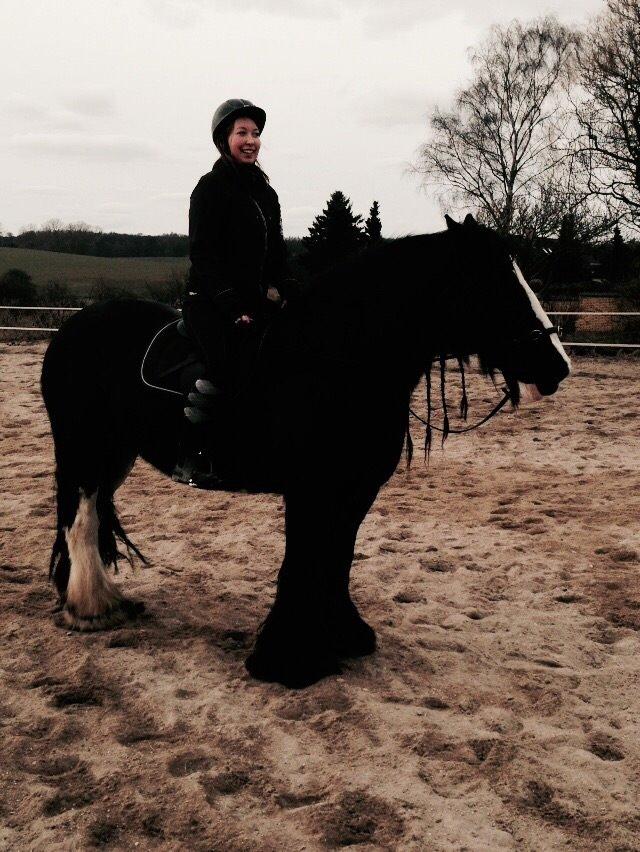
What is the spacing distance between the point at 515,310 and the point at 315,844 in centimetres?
204

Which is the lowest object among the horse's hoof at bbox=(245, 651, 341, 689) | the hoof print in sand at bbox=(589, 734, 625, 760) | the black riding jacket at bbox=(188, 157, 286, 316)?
the hoof print in sand at bbox=(589, 734, 625, 760)

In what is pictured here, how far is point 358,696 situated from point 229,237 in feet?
6.83

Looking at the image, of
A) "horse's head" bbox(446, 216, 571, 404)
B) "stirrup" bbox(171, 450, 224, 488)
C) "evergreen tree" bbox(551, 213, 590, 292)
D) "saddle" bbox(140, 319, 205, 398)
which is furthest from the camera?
"evergreen tree" bbox(551, 213, 590, 292)

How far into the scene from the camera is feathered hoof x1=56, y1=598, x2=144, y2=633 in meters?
3.79

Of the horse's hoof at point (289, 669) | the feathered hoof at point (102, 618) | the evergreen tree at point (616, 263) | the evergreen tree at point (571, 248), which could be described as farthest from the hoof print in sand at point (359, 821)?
the evergreen tree at point (616, 263)

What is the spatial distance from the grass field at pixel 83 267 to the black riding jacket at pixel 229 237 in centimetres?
2476

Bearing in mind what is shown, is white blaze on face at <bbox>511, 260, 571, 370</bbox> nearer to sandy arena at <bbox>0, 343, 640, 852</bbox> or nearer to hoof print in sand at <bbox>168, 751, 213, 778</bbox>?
sandy arena at <bbox>0, 343, 640, 852</bbox>

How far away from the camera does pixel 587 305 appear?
1794 centimetres

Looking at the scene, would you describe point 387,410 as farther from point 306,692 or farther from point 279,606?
point 306,692

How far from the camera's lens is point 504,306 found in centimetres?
293

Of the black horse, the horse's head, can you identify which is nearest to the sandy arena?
the black horse

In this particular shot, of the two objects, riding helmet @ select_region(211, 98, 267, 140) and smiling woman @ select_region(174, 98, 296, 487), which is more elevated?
riding helmet @ select_region(211, 98, 267, 140)

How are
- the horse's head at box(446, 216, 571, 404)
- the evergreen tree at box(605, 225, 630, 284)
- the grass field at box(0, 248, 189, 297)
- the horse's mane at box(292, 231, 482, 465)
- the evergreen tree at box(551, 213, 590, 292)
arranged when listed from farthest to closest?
1. the grass field at box(0, 248, 189, 297)
2. the evergreen tree at box(605, 225, 630, 284)
3. the evergreen tree at box(551, 213, 590, 292)
4. the horse's mane at box(292, 231, 482, 465)
5. the horse's head at box(446, 216, 571, 404)

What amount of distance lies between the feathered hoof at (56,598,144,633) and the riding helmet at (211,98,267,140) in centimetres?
246
